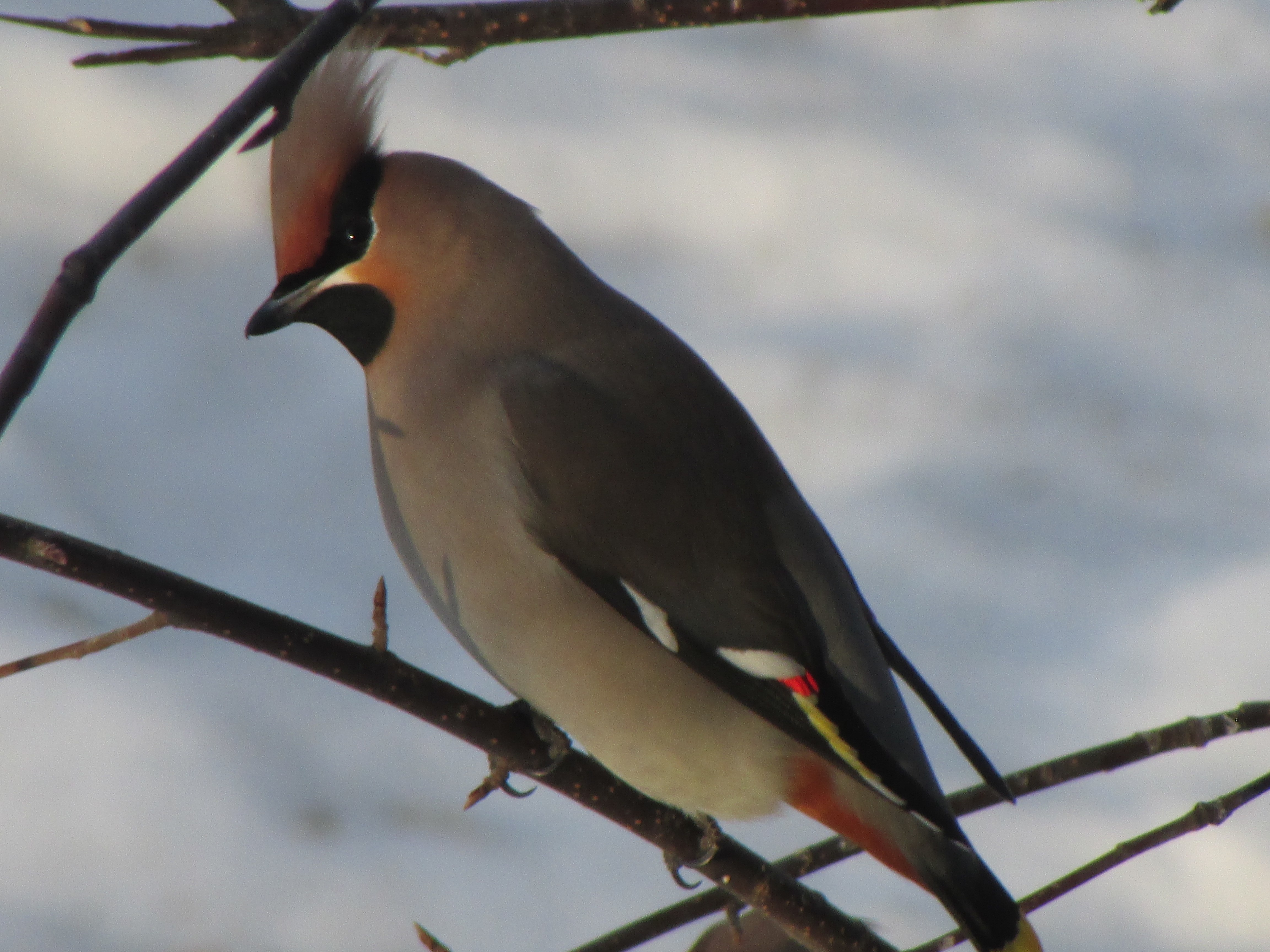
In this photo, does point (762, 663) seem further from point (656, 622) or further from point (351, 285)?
point (351, 285)

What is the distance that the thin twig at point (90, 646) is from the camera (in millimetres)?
1125

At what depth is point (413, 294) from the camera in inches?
75.2

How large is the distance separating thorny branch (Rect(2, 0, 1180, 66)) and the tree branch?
0.49 metres

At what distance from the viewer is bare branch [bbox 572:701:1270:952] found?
5.19ft

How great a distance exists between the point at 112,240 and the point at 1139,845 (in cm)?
117

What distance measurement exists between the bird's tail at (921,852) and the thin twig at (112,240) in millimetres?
1118

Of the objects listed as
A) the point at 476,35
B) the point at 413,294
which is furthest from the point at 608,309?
the point at 476,35

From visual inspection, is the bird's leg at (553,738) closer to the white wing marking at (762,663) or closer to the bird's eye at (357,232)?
the white wing marking at (762,663)

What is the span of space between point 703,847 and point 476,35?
0.91m

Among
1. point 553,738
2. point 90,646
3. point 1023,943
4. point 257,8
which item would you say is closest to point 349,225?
point 257,8

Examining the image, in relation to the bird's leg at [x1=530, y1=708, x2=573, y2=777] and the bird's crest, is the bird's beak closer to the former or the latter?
the bird's crest

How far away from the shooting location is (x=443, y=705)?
134 centimetres

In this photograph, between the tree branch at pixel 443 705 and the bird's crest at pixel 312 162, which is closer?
the tree branch at pixel 443 705

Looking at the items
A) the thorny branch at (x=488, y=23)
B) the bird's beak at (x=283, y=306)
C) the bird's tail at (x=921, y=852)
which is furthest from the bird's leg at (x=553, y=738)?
the thorny branch at (x=488, y=23)
